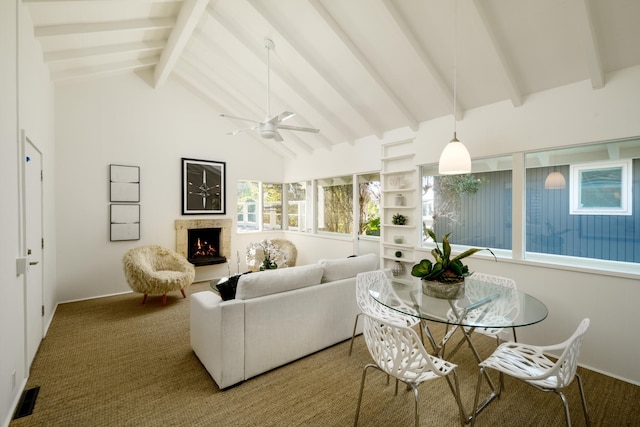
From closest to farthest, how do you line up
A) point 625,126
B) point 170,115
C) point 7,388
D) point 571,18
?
point 7,388, point 571,18, point 625,126, point 170,115

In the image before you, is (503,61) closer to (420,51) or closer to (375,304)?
(420,51)

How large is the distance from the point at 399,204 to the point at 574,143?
7.38ft

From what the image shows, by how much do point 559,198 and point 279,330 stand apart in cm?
314

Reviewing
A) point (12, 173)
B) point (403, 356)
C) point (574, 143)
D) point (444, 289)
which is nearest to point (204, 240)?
point (12, 173)

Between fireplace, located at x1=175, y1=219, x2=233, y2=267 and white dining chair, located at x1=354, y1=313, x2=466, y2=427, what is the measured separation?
4.60 meters

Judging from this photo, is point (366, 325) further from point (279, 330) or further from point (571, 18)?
point (571, 18)

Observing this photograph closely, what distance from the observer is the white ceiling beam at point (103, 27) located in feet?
10.3

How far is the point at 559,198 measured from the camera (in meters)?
3.12

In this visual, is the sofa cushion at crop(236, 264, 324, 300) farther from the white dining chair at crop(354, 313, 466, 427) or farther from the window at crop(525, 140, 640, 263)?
the window at crop(525, 140, 640, 263)

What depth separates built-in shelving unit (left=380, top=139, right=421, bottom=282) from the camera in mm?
4496

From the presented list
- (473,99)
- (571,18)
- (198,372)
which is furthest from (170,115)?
(571,18)

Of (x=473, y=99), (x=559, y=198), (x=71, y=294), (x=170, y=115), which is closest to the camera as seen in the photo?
(x=559, y=198)

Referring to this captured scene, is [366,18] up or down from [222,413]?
up

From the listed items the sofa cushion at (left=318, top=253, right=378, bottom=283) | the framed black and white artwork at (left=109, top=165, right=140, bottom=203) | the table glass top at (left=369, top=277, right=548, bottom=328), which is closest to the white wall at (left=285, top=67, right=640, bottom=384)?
the table glass top at (left=369, top=277, right=548, bottom=328)
